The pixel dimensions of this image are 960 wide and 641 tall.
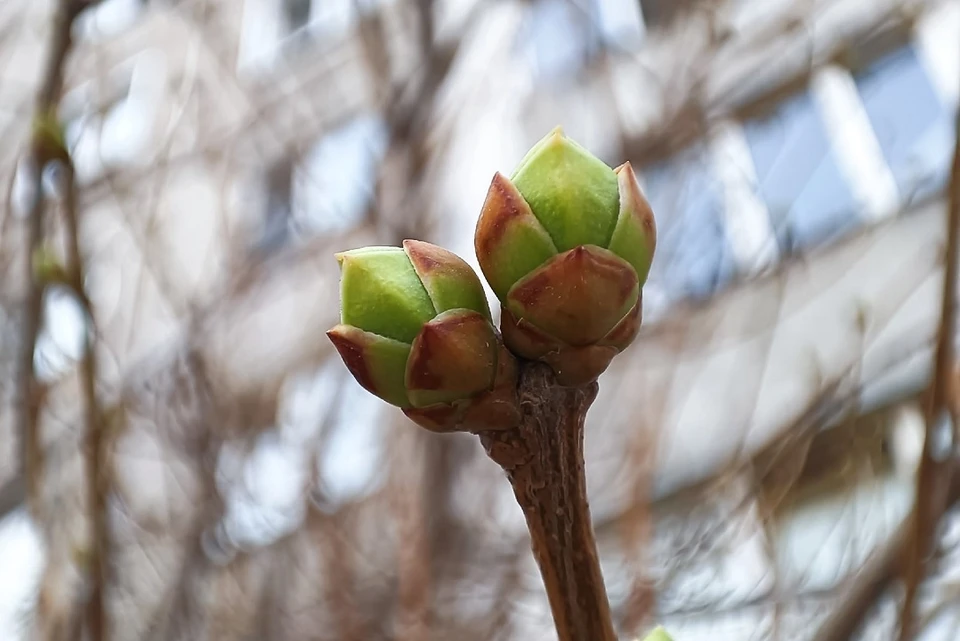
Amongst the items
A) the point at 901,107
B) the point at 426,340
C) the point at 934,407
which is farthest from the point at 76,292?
the point at 901,107

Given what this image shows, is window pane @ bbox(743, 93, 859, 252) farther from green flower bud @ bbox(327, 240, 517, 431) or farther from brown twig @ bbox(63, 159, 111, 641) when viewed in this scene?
green flower bud @ bbox(327, 240, 517, 431)

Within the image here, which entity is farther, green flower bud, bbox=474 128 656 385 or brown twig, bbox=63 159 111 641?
brown twig, bbox=63 159 111 641

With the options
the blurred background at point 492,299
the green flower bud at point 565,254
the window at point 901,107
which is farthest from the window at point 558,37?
the green flower bud at point 565,254

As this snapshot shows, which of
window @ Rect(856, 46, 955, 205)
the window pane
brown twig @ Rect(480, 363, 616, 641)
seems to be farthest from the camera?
window @ Rect(856, 46, 955, 205)

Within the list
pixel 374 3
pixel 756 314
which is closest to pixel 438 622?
pixel 756 314

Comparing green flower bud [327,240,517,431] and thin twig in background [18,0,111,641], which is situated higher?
thin twig in background [18,0,111,641]

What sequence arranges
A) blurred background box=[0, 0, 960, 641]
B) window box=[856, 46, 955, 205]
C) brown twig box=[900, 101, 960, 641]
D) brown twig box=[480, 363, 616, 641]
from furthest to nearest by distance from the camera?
window box=[856, 46, 955, 205]
blurred background box=[0, 0, 960, 641]
brown twig box=[900, 101, 960, 641]
brown twig box=[480, 363, 616, 641]

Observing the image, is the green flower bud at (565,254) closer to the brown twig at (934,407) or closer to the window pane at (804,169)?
the brown twig at (934,407)

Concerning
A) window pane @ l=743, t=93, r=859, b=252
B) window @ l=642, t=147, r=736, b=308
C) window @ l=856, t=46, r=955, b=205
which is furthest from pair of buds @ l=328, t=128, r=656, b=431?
window @ l=856, t=46, r=955, b=205
